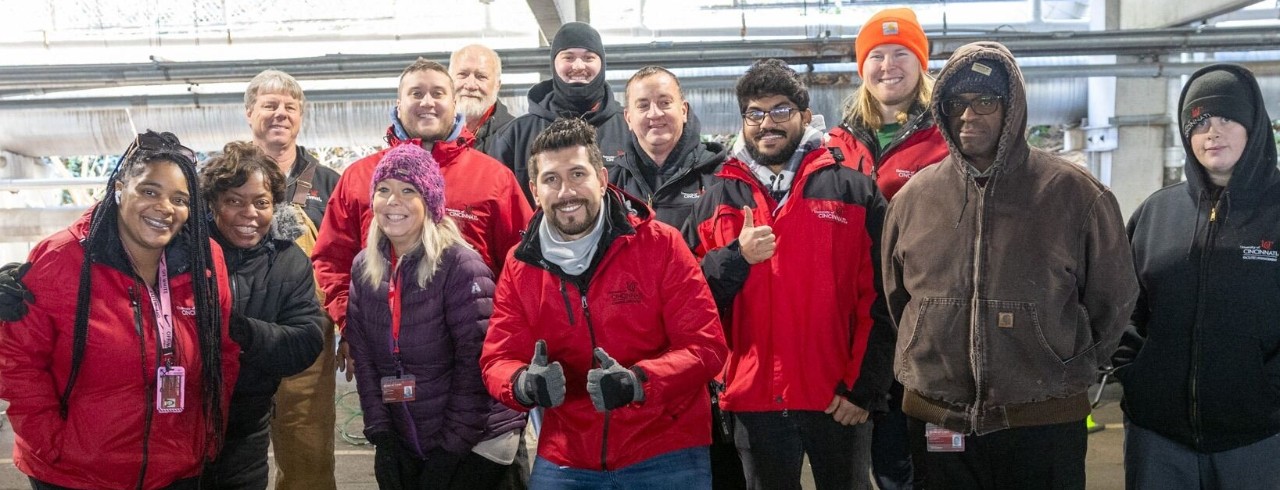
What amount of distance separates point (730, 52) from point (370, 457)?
3.19m

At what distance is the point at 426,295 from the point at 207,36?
17.1 ft

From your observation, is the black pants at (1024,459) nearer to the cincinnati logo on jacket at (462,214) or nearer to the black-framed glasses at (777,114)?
the black-framed glasses at (777,114)

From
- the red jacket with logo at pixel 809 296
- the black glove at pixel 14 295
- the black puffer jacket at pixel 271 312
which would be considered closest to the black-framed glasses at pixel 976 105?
the red jacket with logo at pixel 809 296

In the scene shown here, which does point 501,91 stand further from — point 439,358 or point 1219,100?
point 1219,100

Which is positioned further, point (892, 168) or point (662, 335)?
point (892, 168)

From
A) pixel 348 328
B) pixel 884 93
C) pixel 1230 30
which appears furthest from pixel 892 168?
pixel 1230 30

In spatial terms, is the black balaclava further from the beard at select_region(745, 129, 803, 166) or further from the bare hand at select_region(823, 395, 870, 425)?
the bare hand at select_region(823, 395, 870, 425)

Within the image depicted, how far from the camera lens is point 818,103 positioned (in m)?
5.85

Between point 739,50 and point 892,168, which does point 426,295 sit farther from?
point 739,50

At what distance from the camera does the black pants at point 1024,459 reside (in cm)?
230

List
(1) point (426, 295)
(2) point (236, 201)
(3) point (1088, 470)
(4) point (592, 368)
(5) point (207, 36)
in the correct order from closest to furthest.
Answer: (4) point (592, 368)
(1) point (426, 295)
(2) point (236, 201)
(3) point (1088, 470)
(5) point (207, 36)

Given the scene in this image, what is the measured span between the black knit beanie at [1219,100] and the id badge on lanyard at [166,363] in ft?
9.43

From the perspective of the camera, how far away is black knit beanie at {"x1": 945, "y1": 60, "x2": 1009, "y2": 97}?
234cm

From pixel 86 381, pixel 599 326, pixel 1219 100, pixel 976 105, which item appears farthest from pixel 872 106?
pixel 86 381
